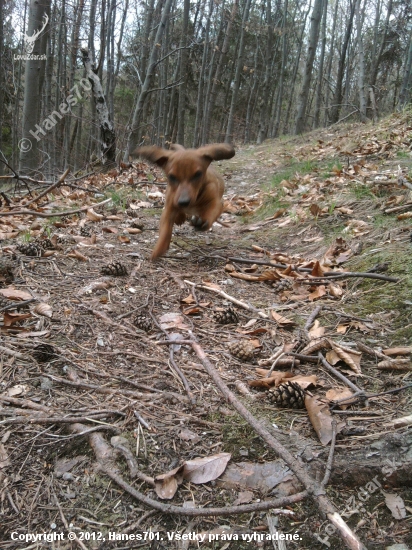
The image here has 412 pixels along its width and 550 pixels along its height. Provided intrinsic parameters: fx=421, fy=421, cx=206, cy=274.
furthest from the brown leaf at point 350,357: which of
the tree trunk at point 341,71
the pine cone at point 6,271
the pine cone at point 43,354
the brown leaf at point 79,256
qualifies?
the tree trunk at point 341,71

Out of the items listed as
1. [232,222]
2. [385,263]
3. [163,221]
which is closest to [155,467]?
[385,263]

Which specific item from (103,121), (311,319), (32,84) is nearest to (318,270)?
(311,319)

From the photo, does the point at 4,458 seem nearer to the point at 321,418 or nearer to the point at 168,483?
the point at 168,483

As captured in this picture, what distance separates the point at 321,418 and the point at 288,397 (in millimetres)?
175

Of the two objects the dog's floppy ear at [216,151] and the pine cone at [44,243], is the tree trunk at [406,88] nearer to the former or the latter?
the dog's floppy ear at [216,151]

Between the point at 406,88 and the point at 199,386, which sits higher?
the point at 406,88

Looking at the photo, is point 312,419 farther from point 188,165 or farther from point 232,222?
point 232,222

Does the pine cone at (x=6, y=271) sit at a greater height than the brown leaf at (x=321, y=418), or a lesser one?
greater

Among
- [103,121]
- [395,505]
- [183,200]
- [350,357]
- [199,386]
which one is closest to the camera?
[395,505]

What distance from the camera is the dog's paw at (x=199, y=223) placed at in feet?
13.9

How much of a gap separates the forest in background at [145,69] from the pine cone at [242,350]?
424 centimetres

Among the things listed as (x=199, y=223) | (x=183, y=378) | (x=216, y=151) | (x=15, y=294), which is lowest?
(x=183, y=378)

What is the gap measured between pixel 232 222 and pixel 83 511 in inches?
198

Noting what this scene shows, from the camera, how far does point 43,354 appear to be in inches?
81.9
